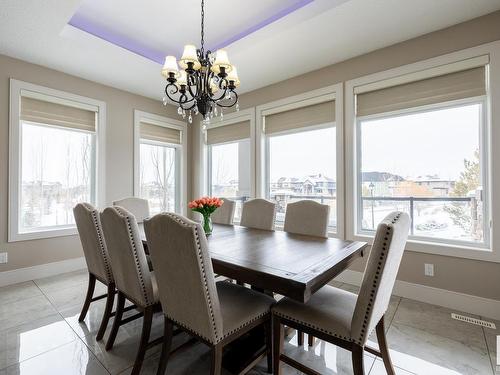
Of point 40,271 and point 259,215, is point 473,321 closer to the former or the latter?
point 259,215

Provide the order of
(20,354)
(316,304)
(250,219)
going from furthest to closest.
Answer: (250,219) < (20,354) < (316,304)

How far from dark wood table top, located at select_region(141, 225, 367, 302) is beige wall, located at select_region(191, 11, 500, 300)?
1292 mm

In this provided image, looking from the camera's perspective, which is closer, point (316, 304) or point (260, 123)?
point (316, 304)

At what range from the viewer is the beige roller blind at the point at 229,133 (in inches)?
164

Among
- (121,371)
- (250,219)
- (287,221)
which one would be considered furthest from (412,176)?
(121,371)

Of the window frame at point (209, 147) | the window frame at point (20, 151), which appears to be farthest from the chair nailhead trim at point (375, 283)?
the window frame at point (20, 151)

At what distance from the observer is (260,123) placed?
12.8 ft

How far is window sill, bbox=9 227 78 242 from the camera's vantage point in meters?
3.01

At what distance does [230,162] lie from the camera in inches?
179

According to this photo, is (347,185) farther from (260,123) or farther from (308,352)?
(308,352)

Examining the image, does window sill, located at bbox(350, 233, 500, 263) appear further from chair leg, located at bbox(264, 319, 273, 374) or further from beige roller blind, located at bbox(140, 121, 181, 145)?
beige roller blind, located at bbox(140, 121, 181, 145)

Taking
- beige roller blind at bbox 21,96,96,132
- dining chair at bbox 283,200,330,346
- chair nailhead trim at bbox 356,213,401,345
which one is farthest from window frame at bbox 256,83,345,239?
beige roller blind at bbox 21,96,96,132

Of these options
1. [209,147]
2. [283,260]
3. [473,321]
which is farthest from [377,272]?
[209,147]

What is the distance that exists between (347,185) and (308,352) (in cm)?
194
